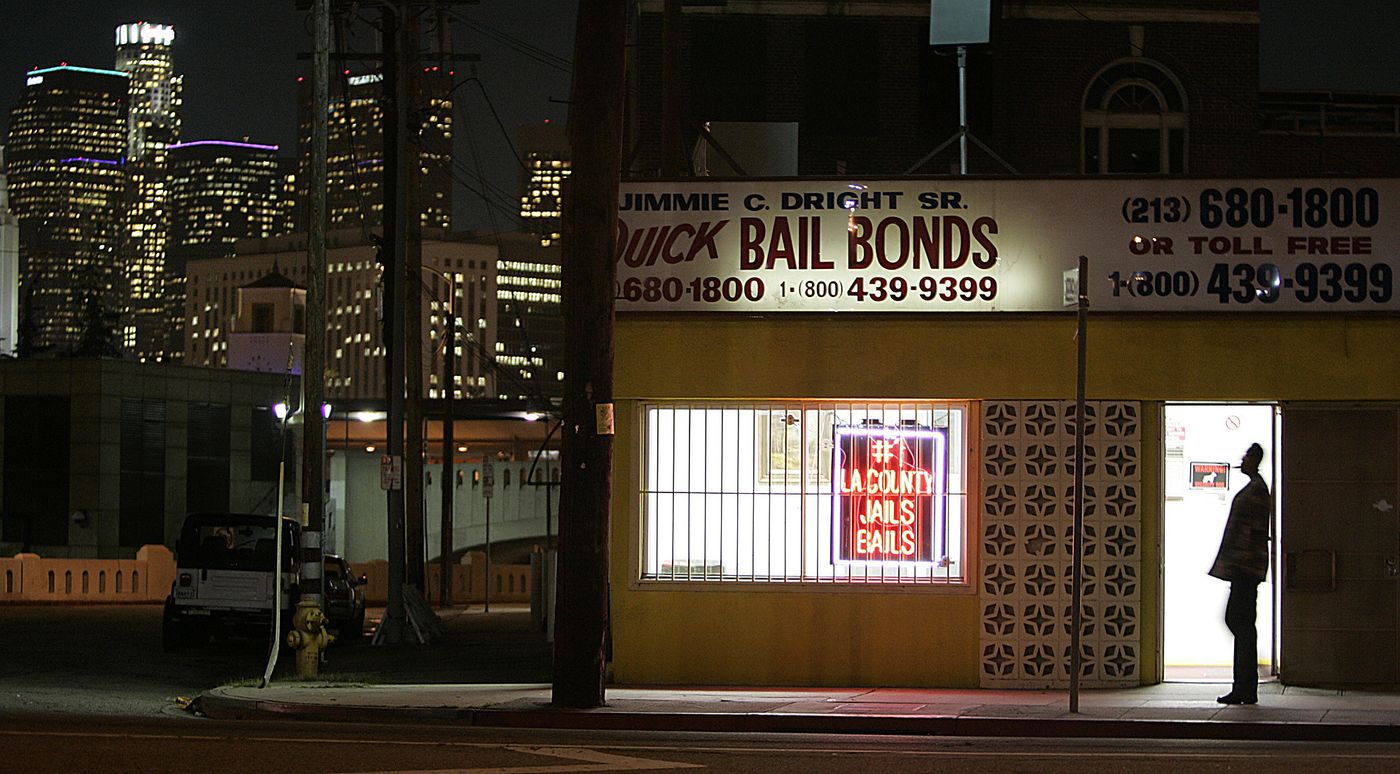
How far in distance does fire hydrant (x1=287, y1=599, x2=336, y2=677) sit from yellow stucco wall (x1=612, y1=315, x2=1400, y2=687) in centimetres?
390

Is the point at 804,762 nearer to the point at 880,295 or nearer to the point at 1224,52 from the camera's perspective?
the point at 880,295

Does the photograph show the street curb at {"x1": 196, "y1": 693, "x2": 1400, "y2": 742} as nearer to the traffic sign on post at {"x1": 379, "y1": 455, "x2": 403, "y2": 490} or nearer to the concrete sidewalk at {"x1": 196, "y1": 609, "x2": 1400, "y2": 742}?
the concrete sidewalk at {"x1": 196, "y1": 609, "x2": 1400, "y2": 742}

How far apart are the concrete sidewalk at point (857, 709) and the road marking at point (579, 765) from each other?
2.17m

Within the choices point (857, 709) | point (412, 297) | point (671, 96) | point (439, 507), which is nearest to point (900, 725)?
point (857, 709)

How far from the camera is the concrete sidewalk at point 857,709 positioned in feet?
41.2

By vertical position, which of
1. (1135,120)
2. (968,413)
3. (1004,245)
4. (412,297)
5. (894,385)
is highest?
(1135,120)

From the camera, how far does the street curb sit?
12.3 m

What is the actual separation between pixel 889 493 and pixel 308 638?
6275 millimetres

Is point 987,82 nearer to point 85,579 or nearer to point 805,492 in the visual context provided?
point 805,492

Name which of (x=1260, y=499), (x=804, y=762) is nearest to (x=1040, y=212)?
(x=1260, y=499)

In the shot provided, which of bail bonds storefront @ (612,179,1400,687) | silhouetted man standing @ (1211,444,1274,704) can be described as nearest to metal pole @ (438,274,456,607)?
bail bonds storefront @ (612,179,1400,687)

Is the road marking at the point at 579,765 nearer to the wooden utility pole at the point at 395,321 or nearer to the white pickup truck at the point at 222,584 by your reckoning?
the white pickup truck at the point at 222,584

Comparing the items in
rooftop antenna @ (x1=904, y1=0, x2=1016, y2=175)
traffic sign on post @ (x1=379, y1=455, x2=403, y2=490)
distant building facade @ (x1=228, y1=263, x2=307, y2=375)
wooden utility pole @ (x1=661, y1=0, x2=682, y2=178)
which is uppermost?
distant building facade @ (x1=228, y1=263, x2=307, y2=375)

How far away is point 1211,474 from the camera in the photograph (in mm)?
16250
